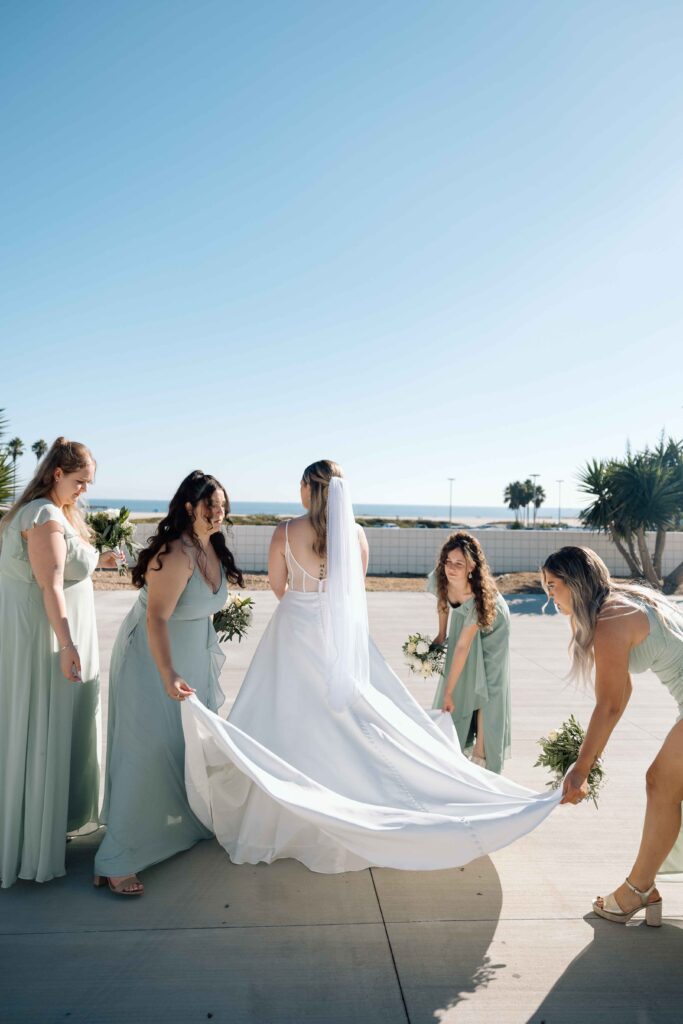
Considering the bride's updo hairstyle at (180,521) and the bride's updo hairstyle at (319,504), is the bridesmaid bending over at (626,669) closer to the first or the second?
the bride's updo hairstyle at (319,504)

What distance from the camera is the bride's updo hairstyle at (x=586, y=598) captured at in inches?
117

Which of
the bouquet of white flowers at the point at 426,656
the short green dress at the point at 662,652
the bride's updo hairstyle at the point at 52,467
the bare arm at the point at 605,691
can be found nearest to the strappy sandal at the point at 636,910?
the bare arm at the point at 605,691

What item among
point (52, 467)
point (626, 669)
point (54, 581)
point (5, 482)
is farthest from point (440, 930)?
point (5, 482)

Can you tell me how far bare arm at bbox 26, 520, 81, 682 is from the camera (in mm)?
3252

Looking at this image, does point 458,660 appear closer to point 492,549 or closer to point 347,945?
point 347,945

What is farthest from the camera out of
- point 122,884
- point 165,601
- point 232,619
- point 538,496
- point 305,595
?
point 538,496

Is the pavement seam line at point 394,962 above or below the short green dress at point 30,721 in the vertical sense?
below

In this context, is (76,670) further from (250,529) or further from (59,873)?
(250,529)

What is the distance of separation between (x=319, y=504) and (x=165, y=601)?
90 cm

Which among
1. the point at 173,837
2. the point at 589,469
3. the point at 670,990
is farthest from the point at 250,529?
the point at 670,990

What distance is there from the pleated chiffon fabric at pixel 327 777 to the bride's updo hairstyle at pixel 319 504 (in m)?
0.26

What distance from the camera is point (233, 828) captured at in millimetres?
3568

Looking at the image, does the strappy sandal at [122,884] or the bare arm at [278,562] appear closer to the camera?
the strappy sandal at [122,884]

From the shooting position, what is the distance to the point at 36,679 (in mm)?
3332
